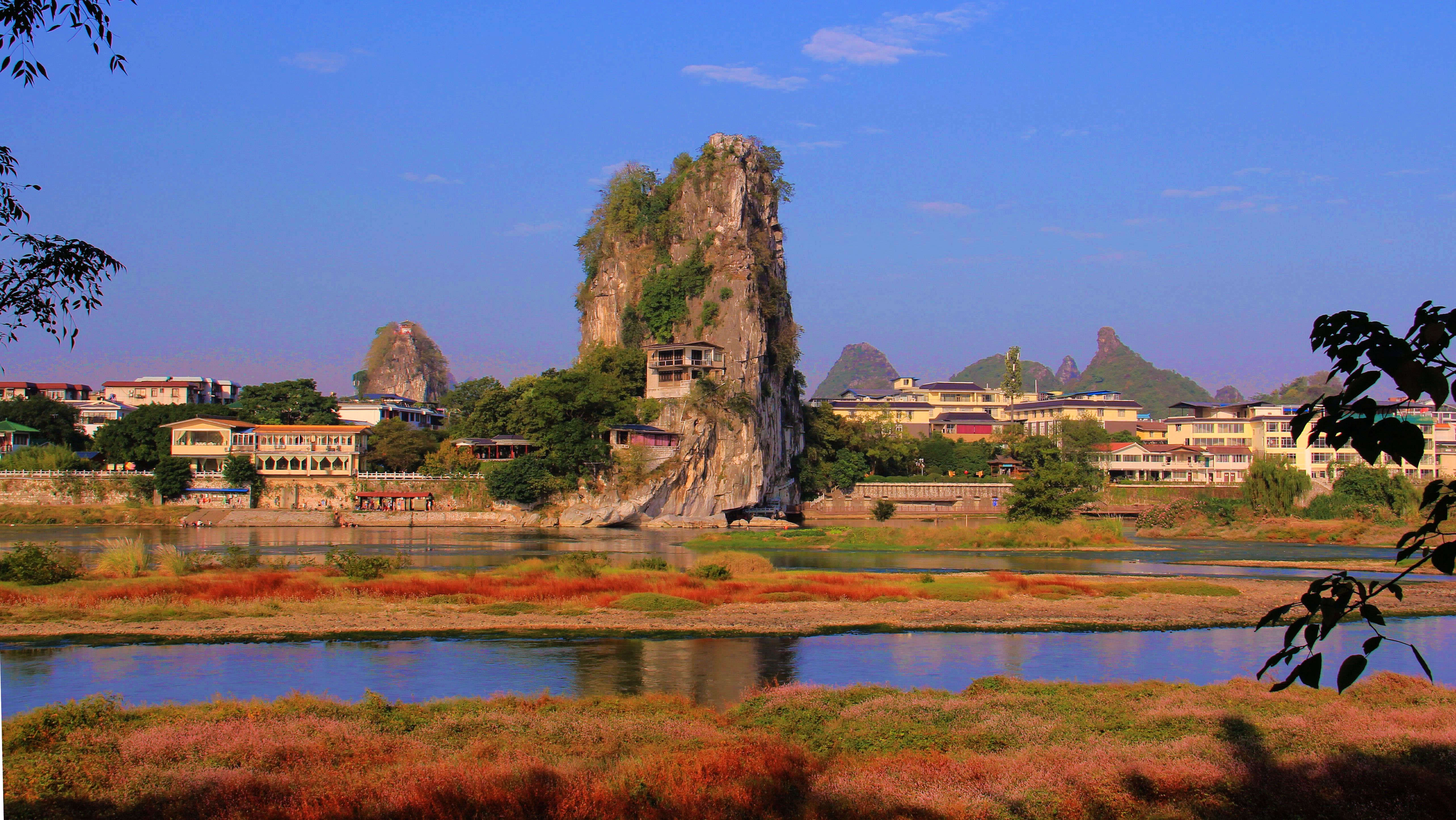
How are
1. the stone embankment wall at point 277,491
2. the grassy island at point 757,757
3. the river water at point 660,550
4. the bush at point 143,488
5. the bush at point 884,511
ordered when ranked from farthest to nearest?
the bush at point 884,511, the bush at point 143,488, the stone embankment wall at point 277,491, the river water at point 660,550, the grassy island at point 757,757

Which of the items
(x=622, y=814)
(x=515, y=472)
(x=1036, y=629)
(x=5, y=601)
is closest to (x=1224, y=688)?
(x=1036, y=629)

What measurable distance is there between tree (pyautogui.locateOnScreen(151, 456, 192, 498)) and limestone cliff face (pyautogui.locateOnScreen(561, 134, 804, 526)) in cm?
2834

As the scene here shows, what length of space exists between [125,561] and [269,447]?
4773cm

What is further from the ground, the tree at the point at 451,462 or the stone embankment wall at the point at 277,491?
the tree at the point at 451,462

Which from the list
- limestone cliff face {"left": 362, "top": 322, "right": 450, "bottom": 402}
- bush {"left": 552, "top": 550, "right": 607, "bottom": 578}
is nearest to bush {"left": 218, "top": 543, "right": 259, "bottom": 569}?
bush {"left": 552, "top": 550, "right": 607, "bottom": 578}

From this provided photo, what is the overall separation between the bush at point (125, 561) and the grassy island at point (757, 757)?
20.4 metres

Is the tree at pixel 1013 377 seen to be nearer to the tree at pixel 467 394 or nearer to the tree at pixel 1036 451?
the tree at pixel 1036 451

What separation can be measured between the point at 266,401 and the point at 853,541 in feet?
183

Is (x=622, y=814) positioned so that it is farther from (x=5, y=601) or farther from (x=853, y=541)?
(x=853, y=541)

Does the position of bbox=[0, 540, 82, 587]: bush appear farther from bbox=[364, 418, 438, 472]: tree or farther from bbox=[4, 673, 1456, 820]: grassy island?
bbox=[364, 418, 438, 472]: tree

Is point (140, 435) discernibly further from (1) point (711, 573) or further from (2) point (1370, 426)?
(2) point (1370, 426)

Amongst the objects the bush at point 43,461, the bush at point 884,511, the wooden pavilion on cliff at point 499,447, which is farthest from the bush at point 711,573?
the bush at point 43,461

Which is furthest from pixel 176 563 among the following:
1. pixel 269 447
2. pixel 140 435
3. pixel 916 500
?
pixel 916 500

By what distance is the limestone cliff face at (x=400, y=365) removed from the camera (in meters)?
190
